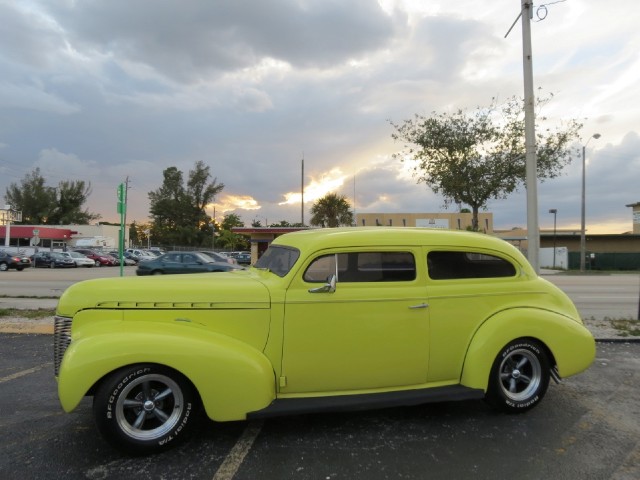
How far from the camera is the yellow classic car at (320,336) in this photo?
309 centimetres

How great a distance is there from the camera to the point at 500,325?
12.3 ft

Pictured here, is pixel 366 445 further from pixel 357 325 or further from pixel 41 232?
pixel 41 232

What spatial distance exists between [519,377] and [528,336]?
1.32 ft

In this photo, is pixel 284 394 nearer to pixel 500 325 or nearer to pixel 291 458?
pixel 291 458

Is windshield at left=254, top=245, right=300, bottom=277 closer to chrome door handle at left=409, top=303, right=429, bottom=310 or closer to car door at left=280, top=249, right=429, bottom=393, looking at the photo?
car door at left=280, top=249, right=429, bottom=393

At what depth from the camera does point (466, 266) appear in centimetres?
393

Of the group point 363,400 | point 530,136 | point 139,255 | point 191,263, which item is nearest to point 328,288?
point 363,400

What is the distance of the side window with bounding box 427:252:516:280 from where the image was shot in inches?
150

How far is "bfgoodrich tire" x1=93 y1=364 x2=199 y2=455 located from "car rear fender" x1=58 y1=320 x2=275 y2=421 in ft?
0.35

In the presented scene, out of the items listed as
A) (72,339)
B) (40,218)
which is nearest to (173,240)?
(40,218)

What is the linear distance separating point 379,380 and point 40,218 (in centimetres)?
8691

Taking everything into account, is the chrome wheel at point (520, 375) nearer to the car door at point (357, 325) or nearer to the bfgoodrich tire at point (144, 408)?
the car door at point (357, 325)

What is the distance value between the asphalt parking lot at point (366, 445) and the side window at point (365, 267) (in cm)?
126

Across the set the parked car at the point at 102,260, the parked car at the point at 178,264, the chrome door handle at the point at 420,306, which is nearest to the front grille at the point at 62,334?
the chrome door handle at the point at 420,306
